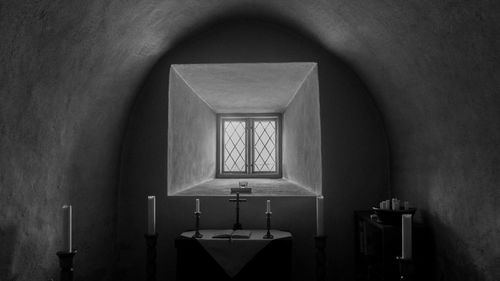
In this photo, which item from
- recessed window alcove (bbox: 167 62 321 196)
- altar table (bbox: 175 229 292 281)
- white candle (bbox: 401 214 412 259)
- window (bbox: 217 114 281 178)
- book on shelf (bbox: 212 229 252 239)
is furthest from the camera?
window (bbox: 217 114 281 178)

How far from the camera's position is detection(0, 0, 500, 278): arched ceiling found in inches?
86.7

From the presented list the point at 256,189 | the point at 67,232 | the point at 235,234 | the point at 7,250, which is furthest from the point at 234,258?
the point at 7,250

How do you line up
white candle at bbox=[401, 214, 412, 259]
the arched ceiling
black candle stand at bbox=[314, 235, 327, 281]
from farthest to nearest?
black candle stand at bbox=[314, 235, 327, 281] < white candle at bbox=[401, 214, 412, 259] < the arched ceiling

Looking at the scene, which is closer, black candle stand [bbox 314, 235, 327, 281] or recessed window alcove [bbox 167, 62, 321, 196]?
black candle stand [bbox 314, 235, 327, 281]

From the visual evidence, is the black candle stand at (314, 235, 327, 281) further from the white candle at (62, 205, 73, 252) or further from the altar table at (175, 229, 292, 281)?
the white candle at (62, 205, 73, 252)

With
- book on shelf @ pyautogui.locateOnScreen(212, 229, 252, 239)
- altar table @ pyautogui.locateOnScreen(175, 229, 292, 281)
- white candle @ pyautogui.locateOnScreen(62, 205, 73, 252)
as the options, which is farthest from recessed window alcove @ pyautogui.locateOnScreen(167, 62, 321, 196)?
white candle @ pyautogui.locateOnScreen(62, 205, 73, 252)

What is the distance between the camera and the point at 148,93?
4.22 meters

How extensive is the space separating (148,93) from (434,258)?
2739mm

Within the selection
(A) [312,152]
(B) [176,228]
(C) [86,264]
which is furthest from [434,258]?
(C) [86,264]

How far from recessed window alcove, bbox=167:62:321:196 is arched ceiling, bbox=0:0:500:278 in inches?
18.5

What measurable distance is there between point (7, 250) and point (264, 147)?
3.79 meters

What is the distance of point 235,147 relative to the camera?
19.3 feet

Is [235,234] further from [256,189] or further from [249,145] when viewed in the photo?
[249,145]

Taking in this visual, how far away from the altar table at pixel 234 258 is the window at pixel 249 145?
81.4 inches
